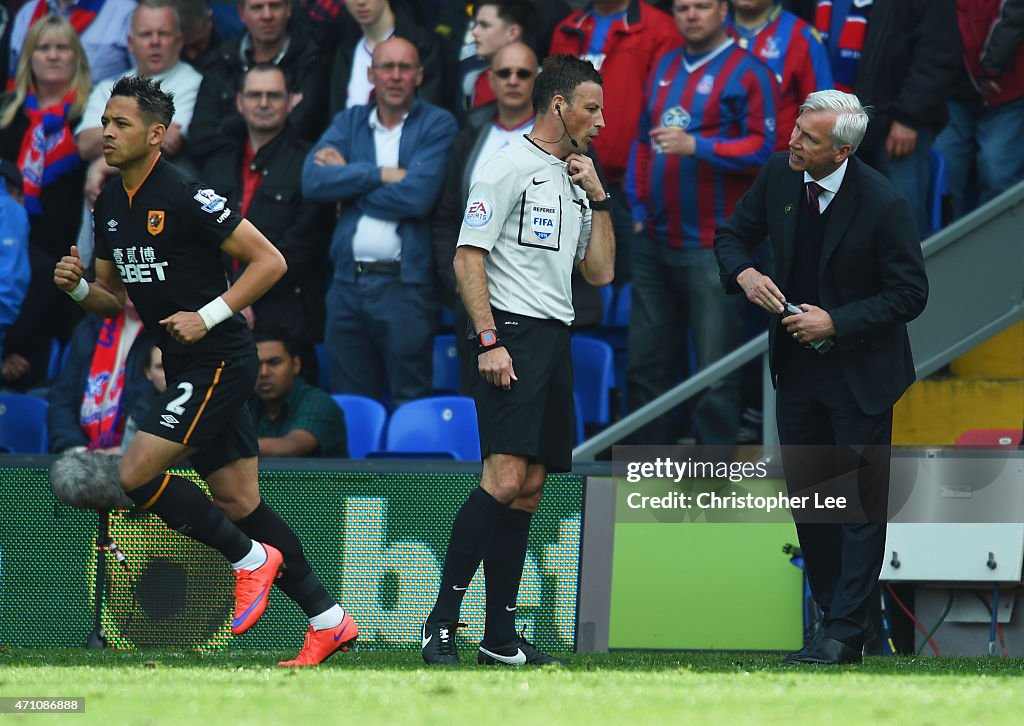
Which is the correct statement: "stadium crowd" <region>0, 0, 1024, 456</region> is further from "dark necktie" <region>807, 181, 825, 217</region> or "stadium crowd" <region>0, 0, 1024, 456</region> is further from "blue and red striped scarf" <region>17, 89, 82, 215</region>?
"dark necktie" <region>807, 181, 825, 217</region>

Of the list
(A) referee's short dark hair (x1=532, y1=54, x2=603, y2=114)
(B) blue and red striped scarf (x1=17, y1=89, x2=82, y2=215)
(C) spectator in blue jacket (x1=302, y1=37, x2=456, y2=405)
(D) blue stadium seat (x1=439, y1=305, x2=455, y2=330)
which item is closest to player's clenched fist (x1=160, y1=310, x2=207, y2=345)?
(A) referee's short dark hair (x1=532, y1=54, x2=603, y2=114)

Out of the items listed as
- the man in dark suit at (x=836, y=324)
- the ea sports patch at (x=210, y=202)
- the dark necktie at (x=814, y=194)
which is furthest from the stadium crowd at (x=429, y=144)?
the ea sports patch at (x=210, y=202)

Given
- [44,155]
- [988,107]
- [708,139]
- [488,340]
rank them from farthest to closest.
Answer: [44,155], [988,107], [708,139], [488,340]

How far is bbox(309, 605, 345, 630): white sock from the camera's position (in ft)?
20.1

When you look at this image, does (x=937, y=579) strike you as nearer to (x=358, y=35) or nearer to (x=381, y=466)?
(x=381, y=466)

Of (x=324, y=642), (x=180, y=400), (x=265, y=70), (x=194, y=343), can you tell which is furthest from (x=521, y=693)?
(x=265, y=70)

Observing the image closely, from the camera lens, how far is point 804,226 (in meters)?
6.30

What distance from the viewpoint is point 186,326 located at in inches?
234

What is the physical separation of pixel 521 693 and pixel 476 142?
15.1ft

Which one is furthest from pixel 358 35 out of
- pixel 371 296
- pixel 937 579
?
pixel 937 579

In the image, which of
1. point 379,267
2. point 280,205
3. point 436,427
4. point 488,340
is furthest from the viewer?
point 280,205

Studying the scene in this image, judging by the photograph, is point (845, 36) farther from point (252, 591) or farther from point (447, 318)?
point (252, 591)

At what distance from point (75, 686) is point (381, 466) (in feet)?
8.22

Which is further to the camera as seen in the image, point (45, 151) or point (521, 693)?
point (45, 151)
